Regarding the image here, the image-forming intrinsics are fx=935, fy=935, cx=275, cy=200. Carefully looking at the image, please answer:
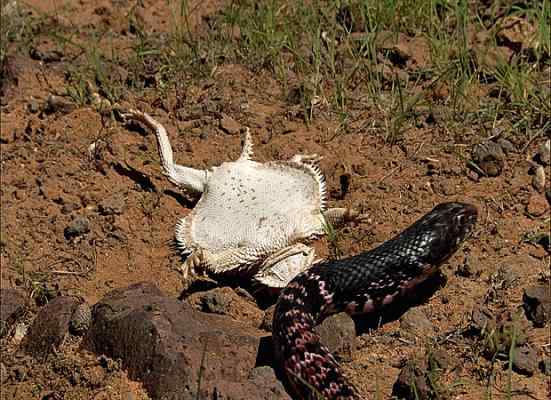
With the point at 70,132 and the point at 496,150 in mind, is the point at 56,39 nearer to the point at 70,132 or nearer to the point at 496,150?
the point at 70,132

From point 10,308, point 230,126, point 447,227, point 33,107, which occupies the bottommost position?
point 10,308

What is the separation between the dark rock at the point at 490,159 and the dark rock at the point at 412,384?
155 cm

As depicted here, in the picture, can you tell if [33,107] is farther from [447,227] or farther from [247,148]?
[447,227]

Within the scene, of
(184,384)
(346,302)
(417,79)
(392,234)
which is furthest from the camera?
(417,79)

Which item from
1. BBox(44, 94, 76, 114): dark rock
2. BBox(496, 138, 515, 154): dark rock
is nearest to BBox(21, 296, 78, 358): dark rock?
BBox(44, 94, 76, 114): dark rock

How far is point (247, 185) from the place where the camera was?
5230 millimetres

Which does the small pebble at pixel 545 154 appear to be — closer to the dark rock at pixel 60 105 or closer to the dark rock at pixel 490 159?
the dark rock at pixel 490 159

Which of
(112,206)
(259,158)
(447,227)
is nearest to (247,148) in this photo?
(259,158)

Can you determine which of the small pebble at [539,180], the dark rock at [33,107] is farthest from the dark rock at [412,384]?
the dark rock at [33,107]

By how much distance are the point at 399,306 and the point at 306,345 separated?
2.49 feet

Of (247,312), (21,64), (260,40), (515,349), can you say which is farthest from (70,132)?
(515,349)

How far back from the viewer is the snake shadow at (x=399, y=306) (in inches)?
182

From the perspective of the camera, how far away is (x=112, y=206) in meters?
5.44

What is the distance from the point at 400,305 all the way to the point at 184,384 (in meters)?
1.29
